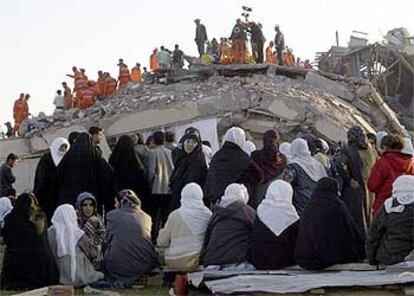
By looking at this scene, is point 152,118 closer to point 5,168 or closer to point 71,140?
point 5,168

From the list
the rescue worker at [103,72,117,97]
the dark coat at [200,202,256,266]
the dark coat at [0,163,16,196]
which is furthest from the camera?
the rescue worker at [103,72,117,97]

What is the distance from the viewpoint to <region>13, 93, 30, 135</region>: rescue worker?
81.0 ft

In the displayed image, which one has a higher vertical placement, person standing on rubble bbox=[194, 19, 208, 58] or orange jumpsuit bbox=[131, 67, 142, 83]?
person standing on rubble bbox=[194, 19, 208, 58]

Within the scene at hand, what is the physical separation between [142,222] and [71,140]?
214cm

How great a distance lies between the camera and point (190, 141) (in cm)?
1052

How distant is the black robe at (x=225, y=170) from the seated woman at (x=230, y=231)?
94 cm

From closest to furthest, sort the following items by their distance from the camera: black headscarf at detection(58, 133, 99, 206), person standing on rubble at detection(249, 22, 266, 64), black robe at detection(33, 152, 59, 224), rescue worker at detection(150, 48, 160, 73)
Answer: black headscarf at detection(58, 133, 99, 206)
black robe at detection(33, 152, 59, 224)
person standing on rubble at detection(249, 22, 266, 64)
rescue worker at detection(150, 48, 160, 73)

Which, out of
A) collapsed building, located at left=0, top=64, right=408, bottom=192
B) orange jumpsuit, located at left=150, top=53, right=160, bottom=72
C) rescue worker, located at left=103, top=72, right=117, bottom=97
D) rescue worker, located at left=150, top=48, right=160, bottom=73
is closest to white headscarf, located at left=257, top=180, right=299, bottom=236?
collapsed building, located at left=0, top=64, right=408, bottom=192

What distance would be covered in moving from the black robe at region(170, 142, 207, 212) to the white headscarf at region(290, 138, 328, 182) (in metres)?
1.10

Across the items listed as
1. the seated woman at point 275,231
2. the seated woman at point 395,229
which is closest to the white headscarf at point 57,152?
the seated woman at point 275,231

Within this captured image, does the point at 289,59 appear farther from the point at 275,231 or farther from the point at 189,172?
the point at 275,231

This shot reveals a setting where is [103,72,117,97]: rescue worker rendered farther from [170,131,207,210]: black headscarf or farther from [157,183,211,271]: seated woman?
[157,183,211,271]: seated woman

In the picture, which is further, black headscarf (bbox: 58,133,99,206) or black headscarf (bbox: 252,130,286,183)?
black headscarf (bbox: 58,133,99,206)

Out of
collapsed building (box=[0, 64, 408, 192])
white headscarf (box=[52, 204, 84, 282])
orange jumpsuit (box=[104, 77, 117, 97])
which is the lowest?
white headscarf (box=[52, 204, 84, 282])
